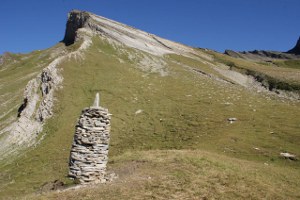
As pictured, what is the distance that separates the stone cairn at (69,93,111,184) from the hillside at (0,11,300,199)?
4.08ft

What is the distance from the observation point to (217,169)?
25.9m

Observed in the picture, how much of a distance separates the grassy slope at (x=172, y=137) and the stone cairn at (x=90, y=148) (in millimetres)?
2289

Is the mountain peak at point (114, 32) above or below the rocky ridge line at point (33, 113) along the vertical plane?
above

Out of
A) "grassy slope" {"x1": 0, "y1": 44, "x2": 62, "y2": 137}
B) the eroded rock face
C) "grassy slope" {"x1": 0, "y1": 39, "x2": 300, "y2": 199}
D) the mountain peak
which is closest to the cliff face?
the mountain peak

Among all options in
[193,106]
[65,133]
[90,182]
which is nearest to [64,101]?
[65,133]

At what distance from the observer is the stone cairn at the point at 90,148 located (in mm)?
24703

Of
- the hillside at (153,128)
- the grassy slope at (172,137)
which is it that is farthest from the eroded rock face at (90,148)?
the grassy slope at (172,137)

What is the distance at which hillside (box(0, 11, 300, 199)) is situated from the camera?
77.7 feet

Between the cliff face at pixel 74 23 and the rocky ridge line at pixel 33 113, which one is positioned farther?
the cliff face at pixel 74 23

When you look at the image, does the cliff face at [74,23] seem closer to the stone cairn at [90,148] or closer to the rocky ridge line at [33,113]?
the rocky ridge line at [33,113]

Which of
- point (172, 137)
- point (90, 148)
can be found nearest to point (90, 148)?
point (90, 148)

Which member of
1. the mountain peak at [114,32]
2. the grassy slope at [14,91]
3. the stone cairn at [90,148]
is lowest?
the stone cairn at [90,148]

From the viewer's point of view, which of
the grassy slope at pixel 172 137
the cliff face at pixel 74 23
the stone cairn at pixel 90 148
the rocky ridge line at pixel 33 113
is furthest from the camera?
the cliff face at pixel 74 23

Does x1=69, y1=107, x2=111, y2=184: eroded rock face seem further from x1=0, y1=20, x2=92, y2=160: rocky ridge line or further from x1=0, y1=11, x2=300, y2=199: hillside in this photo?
x1=0, y1=20, x2=92, y2=160: rocky ridge line
